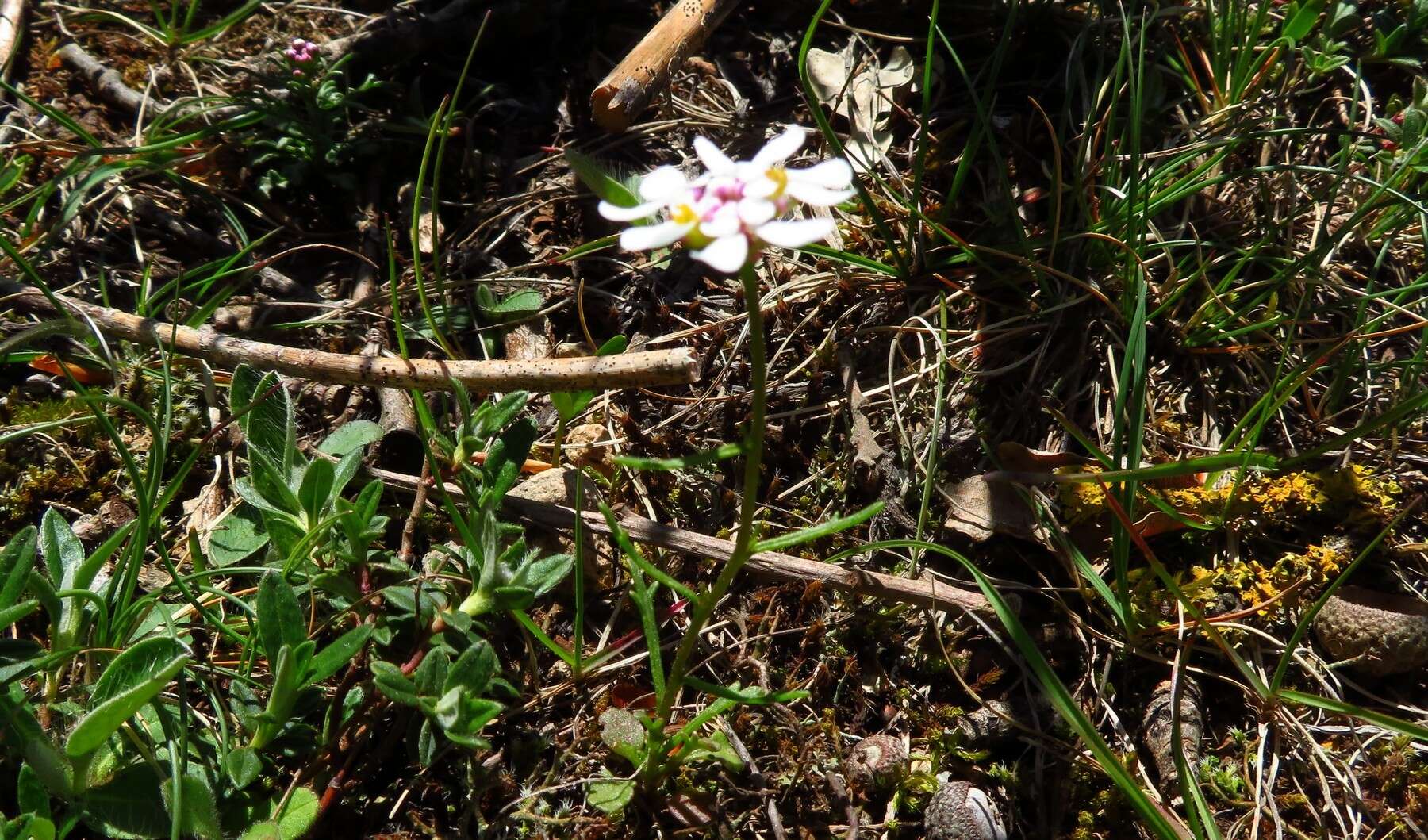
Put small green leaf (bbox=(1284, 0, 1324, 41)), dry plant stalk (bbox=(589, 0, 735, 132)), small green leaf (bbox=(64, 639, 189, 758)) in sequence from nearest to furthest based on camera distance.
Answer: small green leaf (bbox=(64, 639, 189, 758)), dry plant stalk (bbox=(589, 0, 735, 132)), small green leaf (bbox=(1284, 0, 1324, 41))

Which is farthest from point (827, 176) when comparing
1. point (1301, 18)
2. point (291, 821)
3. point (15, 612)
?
point (1301, 18)

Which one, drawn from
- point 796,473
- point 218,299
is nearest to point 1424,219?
point 796,473

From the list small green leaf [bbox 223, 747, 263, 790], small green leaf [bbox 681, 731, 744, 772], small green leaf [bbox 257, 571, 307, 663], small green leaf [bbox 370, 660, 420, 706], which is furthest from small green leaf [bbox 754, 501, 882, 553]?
small green leaf [bbox 223, 747, 263, 790]

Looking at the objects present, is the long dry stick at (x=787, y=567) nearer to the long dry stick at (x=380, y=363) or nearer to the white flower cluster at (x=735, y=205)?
the long dry stick at (x=380, y=363)

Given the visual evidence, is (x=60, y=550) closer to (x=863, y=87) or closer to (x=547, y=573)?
(x=547, y=573)

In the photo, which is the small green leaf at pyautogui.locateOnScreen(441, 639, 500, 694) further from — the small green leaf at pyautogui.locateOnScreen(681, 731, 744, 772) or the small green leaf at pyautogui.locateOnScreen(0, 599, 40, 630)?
the small green leaf at pyautogui.locateOnScreen(0, 599, 40, 630)
